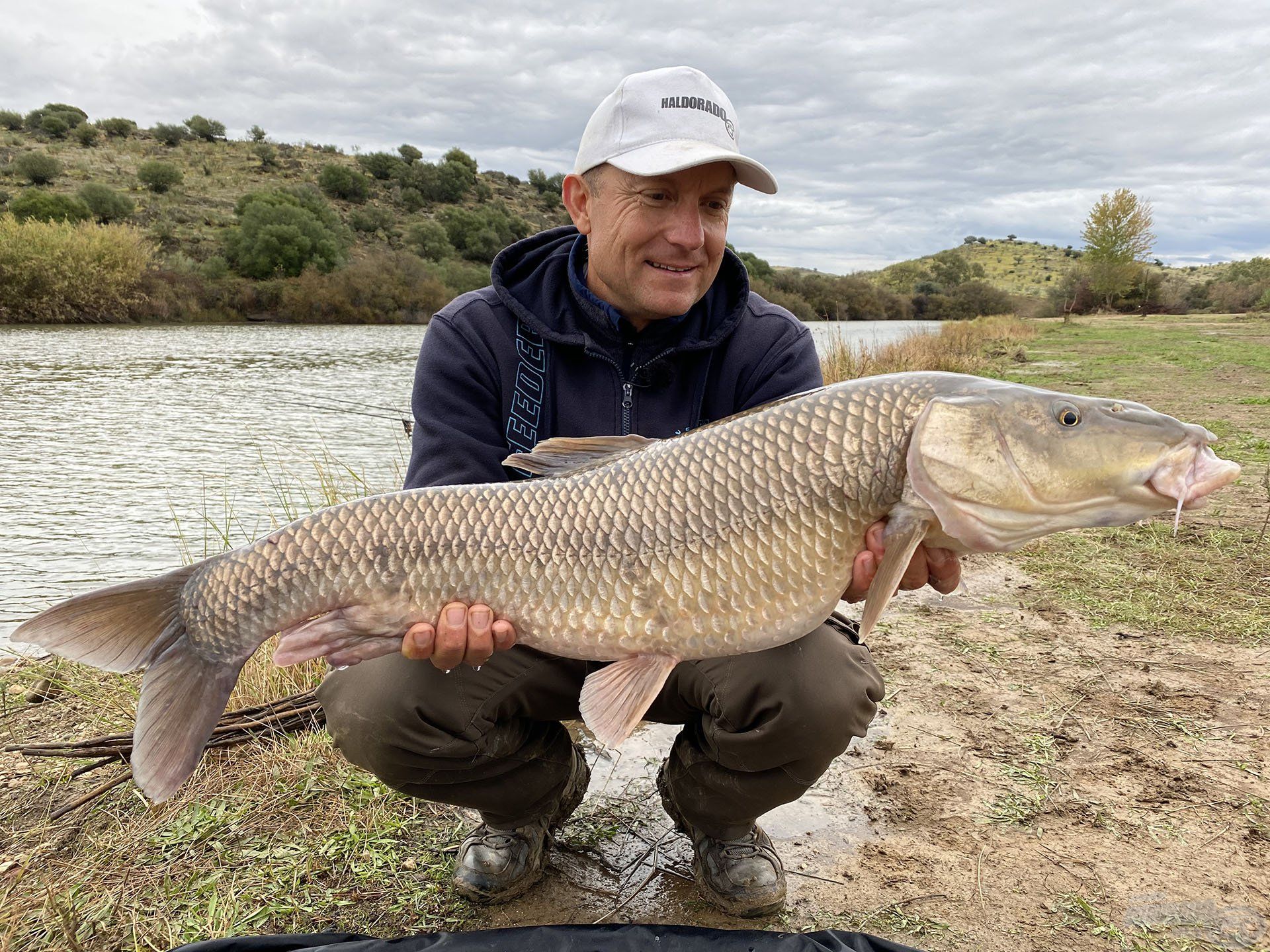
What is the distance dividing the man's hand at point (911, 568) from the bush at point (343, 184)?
5337cm

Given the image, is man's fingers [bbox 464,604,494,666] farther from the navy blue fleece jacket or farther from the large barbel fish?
the navy blue fleece jacket

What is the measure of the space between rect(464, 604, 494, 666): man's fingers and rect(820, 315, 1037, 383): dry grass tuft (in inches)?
140

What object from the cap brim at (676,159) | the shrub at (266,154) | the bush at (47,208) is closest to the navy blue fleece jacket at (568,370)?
the cap brim at (676,159)

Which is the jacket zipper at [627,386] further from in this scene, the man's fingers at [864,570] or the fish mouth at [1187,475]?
the fish mouth at [1187,475]

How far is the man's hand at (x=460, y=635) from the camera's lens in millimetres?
1729

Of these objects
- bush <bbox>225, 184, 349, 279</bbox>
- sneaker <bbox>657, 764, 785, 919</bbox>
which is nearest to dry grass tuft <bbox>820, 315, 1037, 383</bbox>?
sneaker <bbox>657, 764, 785, 919</bbox>

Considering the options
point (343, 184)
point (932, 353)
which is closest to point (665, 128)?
point (932, 353)

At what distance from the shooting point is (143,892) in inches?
72.9

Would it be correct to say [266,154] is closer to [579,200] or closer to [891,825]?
[579,200]

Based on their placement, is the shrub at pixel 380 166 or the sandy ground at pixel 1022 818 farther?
the shrub at pixel 380 166

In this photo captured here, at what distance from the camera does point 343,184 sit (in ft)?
161

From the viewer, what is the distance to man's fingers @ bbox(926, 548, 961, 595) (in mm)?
1771

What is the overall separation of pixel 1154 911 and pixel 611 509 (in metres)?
1.48

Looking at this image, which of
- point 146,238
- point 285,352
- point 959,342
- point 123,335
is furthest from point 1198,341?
point 146,238
